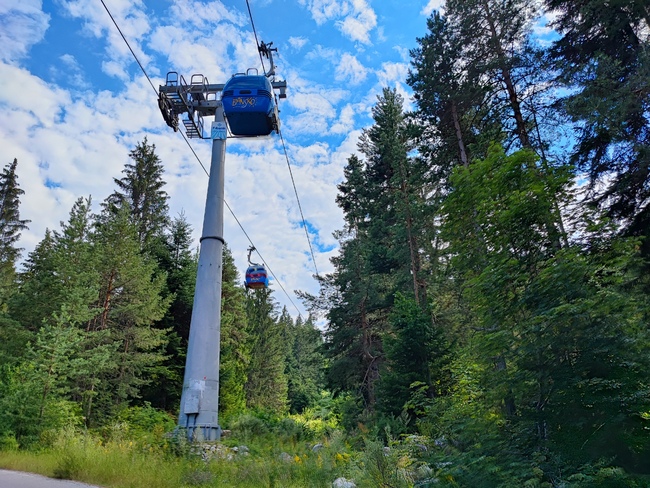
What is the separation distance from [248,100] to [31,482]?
10059 millimetres

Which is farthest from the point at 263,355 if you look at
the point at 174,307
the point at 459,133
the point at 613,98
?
the point at 613,98

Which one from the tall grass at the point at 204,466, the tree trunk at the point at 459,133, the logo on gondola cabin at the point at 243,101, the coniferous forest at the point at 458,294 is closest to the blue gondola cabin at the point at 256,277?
the coniferous forest at the point at 458,294

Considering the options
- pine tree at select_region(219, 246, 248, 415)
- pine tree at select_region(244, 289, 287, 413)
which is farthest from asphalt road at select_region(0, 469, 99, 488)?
pine tree at select_region(244, 289, 287, 413)

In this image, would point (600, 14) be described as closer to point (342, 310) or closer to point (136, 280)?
point (342, 310)

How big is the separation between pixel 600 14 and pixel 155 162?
2779 centimetres

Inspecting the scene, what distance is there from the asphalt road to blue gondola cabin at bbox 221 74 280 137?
383 inches

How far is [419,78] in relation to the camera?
14547mm

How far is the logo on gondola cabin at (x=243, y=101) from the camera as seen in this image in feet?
37.9

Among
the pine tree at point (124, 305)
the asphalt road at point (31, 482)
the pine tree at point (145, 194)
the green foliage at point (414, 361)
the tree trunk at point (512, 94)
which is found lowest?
the asphalt road at point (31, 482)

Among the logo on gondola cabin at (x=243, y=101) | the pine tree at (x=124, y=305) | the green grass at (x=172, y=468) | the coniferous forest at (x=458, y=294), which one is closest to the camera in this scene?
the coniferous forest at (x=458, y=294)

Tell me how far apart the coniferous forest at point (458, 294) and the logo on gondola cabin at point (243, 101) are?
6312 mm

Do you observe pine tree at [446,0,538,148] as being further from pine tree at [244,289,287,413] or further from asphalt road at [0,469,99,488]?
pine tree at [244,289,287,413]

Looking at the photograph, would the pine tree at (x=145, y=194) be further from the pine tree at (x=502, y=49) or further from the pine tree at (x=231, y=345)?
the pine tree at (x=502, y=49)

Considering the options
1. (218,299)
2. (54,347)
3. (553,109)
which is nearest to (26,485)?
(218,299)
